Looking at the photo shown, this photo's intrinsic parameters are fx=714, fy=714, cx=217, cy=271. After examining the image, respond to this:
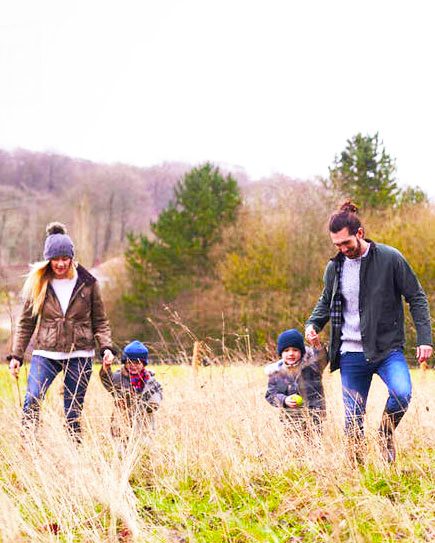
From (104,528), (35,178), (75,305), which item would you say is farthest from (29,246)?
(104,528)

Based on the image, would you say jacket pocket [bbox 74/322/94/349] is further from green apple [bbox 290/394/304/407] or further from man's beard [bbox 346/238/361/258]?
man's beard [bbox 346/238/361/258]

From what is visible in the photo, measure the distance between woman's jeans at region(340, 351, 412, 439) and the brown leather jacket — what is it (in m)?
1.94

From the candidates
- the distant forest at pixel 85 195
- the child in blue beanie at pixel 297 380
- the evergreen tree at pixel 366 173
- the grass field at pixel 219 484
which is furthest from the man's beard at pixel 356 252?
the distant forest at pixel 85 195

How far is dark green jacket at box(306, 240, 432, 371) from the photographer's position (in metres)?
4.66

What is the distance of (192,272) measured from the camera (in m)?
30.9

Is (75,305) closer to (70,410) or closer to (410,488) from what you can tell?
(70,410)

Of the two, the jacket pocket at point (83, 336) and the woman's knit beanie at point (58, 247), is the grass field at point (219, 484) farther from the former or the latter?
the woman's knit beanie at point (58, 247)

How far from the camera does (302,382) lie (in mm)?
5359

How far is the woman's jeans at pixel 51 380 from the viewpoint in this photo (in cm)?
552

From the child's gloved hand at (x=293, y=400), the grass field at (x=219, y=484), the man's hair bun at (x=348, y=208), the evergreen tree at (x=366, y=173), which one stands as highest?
the evergreen tree at (x=366, y=173)

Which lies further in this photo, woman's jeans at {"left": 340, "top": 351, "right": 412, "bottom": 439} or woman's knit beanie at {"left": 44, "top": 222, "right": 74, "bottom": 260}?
woman's knit beanie at {"left": 44, "top": 222, "right": 74, "bottom": 260}

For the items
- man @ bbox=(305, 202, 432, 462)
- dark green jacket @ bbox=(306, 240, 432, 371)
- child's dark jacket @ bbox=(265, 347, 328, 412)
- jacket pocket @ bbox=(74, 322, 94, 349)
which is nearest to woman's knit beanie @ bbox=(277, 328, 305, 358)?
child's dark jacket @ bbox=(265, 347, 328, 412)

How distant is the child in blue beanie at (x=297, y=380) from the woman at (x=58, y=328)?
4.26 feet

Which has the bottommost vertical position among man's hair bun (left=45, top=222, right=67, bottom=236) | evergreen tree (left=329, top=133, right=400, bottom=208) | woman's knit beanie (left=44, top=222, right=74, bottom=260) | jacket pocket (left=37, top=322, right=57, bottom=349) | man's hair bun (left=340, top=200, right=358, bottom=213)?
jacket pocket (left=37, top=322, right=57, bottom=349)
